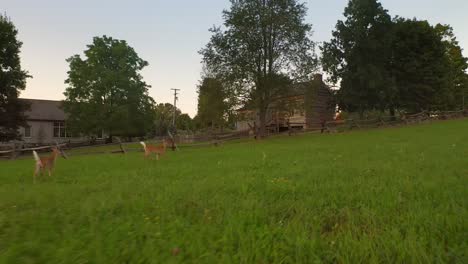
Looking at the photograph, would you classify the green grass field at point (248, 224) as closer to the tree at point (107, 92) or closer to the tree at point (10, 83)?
the tree at point (10, 83)

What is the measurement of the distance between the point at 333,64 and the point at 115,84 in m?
30.2

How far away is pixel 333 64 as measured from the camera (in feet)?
152

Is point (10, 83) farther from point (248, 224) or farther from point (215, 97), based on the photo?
point (248, 224)

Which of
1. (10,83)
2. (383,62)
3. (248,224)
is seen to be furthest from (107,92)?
(248,224)

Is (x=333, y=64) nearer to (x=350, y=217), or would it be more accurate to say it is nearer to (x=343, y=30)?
(x=343, y=30)

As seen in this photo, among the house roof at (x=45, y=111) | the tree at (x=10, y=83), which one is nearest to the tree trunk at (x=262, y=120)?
the tree at (x=10, y=83)

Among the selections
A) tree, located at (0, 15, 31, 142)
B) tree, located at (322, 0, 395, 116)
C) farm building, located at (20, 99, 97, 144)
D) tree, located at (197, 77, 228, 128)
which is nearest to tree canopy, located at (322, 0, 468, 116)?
tree, located at (322, 0, 395, 116)

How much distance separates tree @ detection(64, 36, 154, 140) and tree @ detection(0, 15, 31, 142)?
27.8 ft

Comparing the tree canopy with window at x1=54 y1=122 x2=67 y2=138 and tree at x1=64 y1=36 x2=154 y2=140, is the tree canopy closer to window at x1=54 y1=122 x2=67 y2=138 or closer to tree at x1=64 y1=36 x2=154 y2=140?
tree at x1=64 y1=36 x2=154 y2=140

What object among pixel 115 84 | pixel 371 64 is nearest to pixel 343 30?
pixel 371 64

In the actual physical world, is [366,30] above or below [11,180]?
above

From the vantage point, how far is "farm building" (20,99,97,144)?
6109 cm

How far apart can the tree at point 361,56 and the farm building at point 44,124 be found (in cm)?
4577

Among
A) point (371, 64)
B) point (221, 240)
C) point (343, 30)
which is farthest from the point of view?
point (343, 30)
